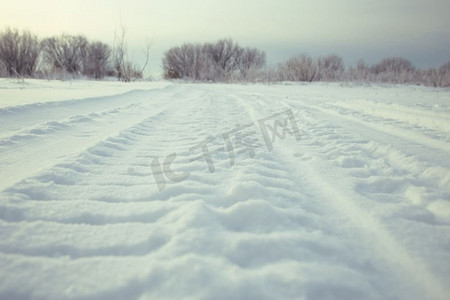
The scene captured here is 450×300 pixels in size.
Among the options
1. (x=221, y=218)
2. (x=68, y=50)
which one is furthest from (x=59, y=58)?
(x=221, y=218)

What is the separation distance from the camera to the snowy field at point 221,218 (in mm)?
822

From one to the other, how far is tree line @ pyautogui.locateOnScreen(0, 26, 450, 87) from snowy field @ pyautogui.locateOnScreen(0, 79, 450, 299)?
809 cm

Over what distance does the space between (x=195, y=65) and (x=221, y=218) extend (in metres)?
26.2

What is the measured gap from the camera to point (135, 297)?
774mm

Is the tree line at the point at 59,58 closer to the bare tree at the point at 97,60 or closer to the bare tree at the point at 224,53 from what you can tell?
the bare tree at the point at 97,60

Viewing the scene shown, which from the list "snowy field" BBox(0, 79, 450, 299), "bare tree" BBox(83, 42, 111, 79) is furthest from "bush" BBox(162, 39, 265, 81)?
"snowy field" BBox(0, 79, 450, 299)

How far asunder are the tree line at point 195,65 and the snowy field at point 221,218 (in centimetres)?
809

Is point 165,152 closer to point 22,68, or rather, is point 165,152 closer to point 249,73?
Result: point 249,73

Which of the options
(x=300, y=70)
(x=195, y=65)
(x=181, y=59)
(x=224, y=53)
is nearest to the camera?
(x=300, y=70)

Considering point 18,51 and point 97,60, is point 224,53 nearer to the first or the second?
point 97,60

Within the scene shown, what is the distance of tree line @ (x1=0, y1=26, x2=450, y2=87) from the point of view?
537 inches

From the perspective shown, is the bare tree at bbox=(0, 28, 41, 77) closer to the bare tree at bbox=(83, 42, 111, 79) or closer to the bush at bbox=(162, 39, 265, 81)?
the bare tree at bbox=(83, 42, 111, 79)

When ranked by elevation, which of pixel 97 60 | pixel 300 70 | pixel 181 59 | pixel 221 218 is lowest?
pixel 221 218

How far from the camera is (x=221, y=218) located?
1.14m
